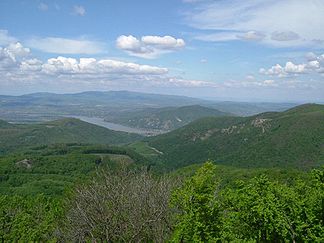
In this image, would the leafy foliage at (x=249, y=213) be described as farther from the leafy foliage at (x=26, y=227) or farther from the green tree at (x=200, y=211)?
the leafy foliage at (x=26, y=227)

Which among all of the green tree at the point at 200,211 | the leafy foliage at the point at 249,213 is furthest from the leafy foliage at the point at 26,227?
the leafy foliage at the point at 249,213

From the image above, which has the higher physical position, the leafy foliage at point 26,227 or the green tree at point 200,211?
the green tree at point 200,211

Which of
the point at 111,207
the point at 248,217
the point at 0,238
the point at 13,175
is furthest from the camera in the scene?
the point at 13,175

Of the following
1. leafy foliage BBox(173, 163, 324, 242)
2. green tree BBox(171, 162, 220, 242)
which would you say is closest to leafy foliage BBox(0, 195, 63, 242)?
green tree BBox(171, 162, 220, 242)

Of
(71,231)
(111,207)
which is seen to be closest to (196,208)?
(111,207)

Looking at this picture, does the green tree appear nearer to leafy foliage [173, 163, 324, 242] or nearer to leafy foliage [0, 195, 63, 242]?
leafy foliage [173, 163, 324, 242]

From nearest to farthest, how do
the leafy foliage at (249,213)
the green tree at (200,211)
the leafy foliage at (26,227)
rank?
1. the green tree at (200,211)
2. the leafy foliage at (249,213)
3. the leafy foliage at (26,227)

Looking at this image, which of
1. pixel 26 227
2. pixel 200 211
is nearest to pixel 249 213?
pixel 200 211

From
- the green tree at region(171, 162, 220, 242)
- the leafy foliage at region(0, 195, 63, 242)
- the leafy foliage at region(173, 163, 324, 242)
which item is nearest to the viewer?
the green tree at region(171, 162, 220, 242)

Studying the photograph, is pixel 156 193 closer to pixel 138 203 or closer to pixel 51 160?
pixel 138 203

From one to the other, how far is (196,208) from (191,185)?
1704 millimetres

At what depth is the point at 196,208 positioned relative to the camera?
939 inches

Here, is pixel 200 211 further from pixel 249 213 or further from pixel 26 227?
pixel 26 227

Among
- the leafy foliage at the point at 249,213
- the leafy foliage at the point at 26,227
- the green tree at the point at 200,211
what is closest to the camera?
the green tree at the point at 200,211
